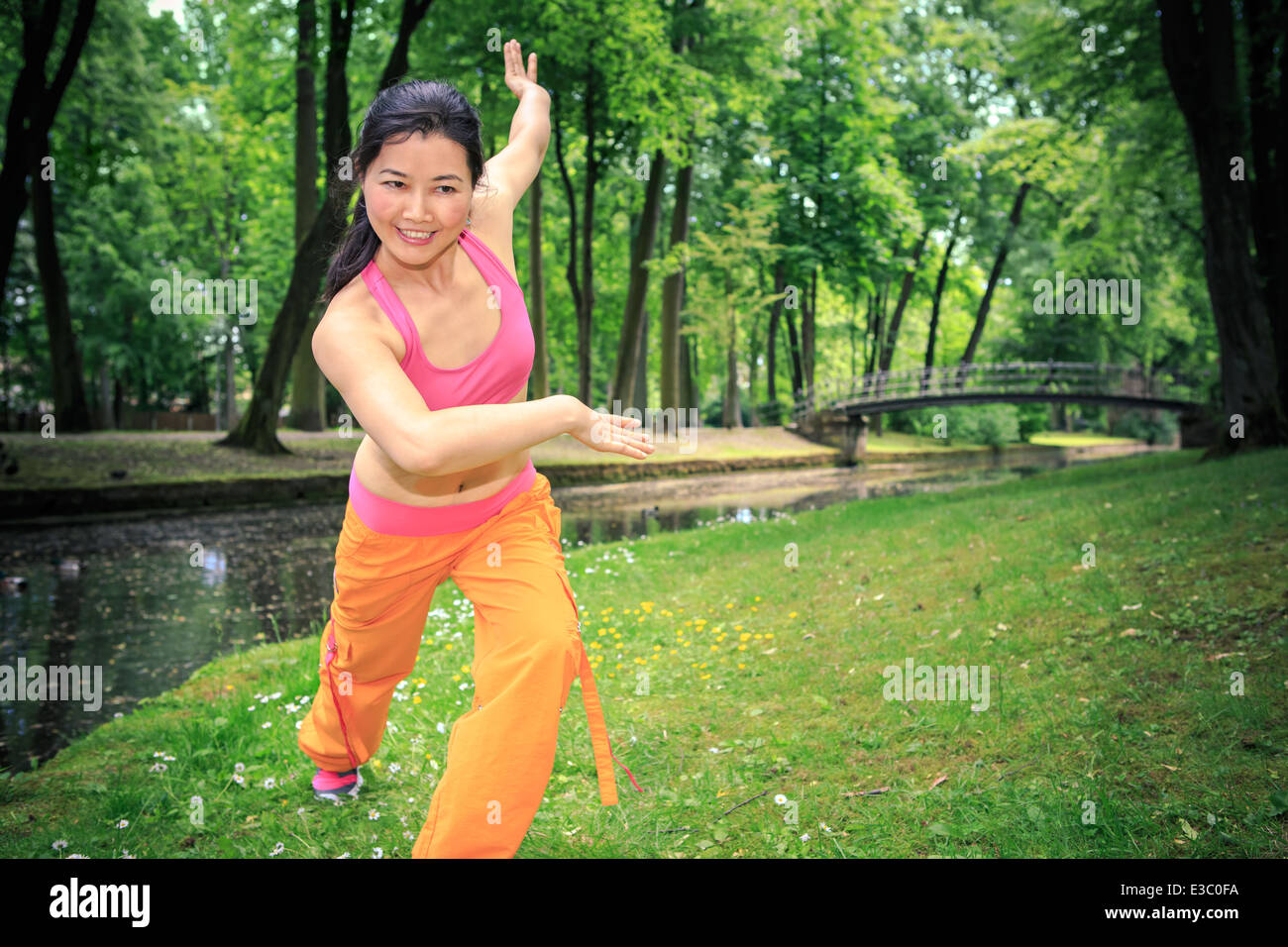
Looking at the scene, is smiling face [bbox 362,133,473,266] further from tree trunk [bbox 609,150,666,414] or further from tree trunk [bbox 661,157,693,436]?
tree trunk [bbox 661,157,693,436]

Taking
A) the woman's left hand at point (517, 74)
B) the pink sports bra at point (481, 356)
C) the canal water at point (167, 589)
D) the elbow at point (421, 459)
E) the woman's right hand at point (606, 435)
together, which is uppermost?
the woman's left hand at point (517, 74)

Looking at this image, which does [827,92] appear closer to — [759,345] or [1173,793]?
[759,345]

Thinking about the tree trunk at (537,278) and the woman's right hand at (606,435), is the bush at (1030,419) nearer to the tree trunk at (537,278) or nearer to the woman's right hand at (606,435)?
the tree trunk at (537,278)

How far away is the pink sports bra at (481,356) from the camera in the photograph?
255 centimetres

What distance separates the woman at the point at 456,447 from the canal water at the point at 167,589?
10.9 ft

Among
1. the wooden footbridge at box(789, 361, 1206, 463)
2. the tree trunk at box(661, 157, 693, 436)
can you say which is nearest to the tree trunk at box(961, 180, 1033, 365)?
the wooden footbridge at box(789, 361, 1206, 463)

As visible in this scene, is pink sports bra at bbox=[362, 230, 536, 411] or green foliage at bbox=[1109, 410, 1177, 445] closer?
pink sports bra at bbox=[362, 230, 536, 411]

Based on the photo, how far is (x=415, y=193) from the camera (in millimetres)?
2480

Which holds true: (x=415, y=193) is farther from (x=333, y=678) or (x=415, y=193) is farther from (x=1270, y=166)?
(x=1270, y=166)

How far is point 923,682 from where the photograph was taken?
5086 mm

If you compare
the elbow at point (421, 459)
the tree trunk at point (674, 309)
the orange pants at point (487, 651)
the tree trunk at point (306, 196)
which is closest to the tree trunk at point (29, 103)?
the tree trunk at point (306, 196)

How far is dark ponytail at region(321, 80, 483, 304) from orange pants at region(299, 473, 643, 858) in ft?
2.61

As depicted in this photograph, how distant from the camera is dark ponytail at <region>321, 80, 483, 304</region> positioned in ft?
8.11
